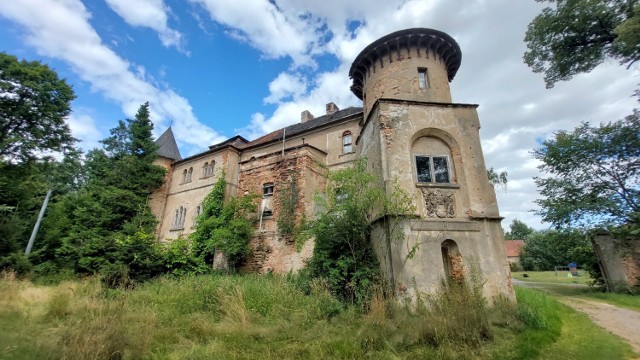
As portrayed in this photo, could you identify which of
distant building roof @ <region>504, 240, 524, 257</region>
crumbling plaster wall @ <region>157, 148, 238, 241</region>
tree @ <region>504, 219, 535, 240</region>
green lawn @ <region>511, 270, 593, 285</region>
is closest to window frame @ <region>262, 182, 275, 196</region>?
crumbling plaster wall @ <region>157, 148, 238, 241</region>

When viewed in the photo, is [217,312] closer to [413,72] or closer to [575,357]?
[575,357]

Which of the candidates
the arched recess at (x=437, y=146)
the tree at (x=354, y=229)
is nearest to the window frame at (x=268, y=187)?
the tree at (x=354, y=229)

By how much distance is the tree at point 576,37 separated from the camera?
1103 centimetres

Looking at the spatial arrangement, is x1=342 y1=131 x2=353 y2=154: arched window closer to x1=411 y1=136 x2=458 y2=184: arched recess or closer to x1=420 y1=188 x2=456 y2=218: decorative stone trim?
x1=411 y1=136 x2=458 y2=184: arched recess

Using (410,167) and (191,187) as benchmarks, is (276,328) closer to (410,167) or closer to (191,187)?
(410,167)

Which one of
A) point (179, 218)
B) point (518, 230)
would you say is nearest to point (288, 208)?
point (179, 218)

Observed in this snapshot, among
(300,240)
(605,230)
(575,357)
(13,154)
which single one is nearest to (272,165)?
(300,240)

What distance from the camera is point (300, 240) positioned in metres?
14.1

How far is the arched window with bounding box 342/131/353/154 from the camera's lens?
18.2 meters

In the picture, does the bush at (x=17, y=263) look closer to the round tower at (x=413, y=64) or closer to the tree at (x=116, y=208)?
the tree at (x=116, y=208)

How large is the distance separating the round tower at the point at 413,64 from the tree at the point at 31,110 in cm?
2113

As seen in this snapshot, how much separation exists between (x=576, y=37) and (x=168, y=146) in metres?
29.9

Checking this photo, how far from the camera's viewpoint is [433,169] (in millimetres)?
10664

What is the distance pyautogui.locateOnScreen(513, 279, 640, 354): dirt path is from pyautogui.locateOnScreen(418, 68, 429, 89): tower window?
1067cm
